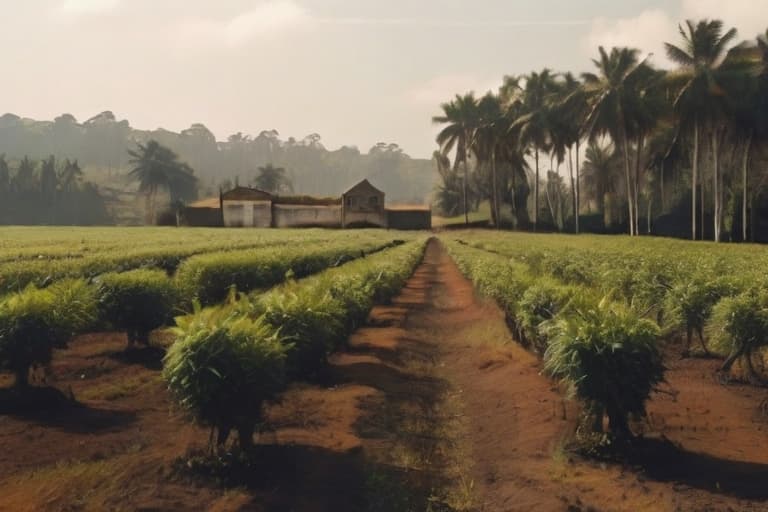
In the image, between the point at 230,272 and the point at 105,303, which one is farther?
the point at 230,272

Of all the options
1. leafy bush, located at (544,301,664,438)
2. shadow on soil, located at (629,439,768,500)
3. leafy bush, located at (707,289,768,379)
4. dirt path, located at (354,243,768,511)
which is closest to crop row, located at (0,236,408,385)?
dirt path, located at (354,243,768,511)

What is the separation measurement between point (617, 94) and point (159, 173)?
81.6 metres

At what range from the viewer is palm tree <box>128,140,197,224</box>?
110438mm

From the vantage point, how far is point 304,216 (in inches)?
2926

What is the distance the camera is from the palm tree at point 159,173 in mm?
110438

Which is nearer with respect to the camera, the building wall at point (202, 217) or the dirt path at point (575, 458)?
the dirt path at point (575, 458)

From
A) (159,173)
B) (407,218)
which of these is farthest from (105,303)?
(159,173)

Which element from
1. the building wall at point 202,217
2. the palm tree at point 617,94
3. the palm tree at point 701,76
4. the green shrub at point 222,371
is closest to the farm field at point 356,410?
the green shrub at point 222,371

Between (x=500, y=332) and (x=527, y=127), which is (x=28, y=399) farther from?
(x=527, y=127)

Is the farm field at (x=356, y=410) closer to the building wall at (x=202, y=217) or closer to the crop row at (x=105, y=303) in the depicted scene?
the crop row at (x=105, y=303)

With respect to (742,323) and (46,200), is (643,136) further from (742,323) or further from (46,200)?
(46,200)

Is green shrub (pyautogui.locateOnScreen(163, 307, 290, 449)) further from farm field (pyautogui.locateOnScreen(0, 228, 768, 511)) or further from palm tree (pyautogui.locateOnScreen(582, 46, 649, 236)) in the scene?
palm tree (pyautogui.locateOnScreen(582, 46, 649, 236))

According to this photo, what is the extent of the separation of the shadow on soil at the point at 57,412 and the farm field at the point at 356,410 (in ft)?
0.11

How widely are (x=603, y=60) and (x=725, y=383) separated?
48.7 m
